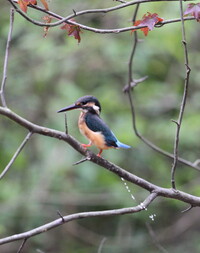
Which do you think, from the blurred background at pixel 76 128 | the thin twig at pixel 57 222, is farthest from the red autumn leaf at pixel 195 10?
the blurred background at pixel 76 128

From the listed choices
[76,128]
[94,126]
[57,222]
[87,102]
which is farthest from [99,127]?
[76,128]

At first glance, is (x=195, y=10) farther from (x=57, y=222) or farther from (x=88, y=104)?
(x=57, y=222)

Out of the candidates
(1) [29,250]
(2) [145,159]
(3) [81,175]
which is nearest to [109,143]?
(3) [81,175]

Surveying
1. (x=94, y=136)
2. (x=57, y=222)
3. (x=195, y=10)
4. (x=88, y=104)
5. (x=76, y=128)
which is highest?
(x=76, y=128)

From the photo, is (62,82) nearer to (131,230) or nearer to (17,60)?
(17,60)

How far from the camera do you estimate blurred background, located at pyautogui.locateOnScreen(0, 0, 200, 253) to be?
17.3 feet

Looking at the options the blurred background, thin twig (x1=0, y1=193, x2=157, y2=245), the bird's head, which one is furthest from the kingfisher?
the blurred background

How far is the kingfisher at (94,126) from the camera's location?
2479 mm

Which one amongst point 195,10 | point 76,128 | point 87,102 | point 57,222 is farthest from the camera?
point 76,128

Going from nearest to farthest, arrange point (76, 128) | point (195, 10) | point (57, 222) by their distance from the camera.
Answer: point (57, 222)
point (195, 10)
point (76, 128)

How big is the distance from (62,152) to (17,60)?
1105 mm

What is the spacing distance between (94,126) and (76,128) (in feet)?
9.04

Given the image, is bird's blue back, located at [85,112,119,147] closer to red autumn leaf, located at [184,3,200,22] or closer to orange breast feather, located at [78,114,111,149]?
orange breast feather, located at [78,114,111,149]

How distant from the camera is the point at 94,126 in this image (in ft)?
8.23
